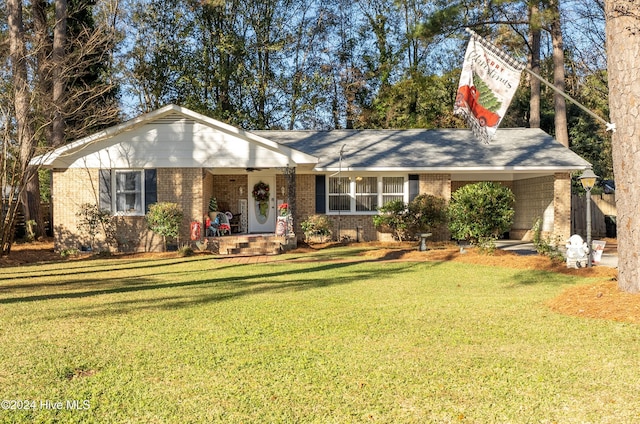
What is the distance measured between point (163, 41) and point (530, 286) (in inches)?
1103

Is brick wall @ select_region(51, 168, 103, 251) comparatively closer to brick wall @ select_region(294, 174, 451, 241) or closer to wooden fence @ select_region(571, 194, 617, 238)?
brick wall @ select_region(294, 174, 451, 241)

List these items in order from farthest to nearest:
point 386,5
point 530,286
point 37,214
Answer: point 386,5
point 37,214
point 530,286

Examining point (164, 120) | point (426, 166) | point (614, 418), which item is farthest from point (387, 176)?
point (614, 418)

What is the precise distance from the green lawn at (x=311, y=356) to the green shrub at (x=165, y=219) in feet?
20.8

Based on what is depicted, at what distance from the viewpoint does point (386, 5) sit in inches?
1345

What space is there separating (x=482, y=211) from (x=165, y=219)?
9.33m

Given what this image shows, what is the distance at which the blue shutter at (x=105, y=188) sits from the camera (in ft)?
56.4

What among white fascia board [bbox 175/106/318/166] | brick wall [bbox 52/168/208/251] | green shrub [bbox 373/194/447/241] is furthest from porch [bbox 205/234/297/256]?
green shrub [bbox 373/194/447/241]

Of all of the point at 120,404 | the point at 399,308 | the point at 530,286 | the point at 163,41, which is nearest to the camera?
the point at 120,404

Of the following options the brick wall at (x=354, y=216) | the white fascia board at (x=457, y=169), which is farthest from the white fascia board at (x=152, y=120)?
the brick wall at (x=354, y=216)

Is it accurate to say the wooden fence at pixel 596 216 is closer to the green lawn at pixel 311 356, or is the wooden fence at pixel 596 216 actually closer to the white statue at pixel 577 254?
A: the white statue at pixel 577 254

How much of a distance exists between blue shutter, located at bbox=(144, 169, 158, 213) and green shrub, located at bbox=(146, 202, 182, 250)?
2.22 ft

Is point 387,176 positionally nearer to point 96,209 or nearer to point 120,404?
point 96,209

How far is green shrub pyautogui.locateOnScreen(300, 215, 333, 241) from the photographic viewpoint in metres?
18.1
